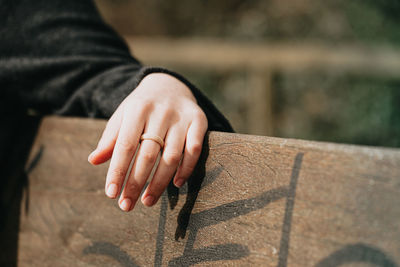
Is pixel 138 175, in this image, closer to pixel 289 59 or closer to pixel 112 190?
pixel 112 190

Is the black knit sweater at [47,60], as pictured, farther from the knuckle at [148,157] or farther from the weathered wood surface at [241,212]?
the knuckle at [148,157]

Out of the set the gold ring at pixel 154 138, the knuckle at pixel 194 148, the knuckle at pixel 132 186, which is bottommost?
the knuckle at pixel 132 186

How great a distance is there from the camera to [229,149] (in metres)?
0.59

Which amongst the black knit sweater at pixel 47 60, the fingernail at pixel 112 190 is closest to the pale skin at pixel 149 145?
the fingernail at pixel 112 190

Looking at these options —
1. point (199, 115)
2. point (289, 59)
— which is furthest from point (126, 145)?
point (289, 59)

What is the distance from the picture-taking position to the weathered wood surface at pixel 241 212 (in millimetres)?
441

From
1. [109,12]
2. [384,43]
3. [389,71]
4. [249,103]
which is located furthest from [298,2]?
[109,12]

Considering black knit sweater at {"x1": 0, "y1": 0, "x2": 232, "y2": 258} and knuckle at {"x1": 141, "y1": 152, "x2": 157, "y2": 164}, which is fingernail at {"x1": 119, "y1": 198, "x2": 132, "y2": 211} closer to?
knuckle at {"x1": 141, "y1": 152, "x2": 157, "y2": 164}

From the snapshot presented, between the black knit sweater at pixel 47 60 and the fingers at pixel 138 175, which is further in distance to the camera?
the black knit sweater at pixel 47 60

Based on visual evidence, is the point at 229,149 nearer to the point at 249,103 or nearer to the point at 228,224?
the point at 228,224

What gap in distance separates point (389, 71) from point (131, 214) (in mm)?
2736

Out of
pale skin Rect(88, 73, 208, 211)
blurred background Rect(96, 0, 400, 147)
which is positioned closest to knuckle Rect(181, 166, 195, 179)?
pale skin Rect(88, 73, 208, 211)

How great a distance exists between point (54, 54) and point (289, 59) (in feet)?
6.96

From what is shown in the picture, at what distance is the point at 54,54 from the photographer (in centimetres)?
97
